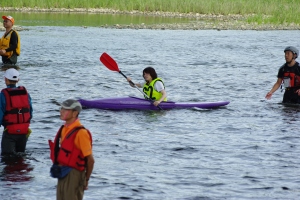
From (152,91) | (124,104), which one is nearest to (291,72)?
(152,91)

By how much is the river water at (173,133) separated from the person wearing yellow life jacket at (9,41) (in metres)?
0.77

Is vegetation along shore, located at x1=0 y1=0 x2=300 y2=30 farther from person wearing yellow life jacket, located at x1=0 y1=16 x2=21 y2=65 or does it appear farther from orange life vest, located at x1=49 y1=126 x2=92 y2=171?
orange life vest, located at x1=49 y1=126 x2=92 y2=171

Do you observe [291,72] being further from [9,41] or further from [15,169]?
[9,41]

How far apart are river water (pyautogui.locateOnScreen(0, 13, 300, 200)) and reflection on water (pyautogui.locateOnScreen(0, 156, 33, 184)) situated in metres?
0.01

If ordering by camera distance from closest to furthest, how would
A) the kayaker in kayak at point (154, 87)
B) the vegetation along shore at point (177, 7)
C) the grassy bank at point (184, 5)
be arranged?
the kayaker in kayak at point (154, 87) → the vegetation along shore at point (177, 7) → the grassy bank at point (184, 5)

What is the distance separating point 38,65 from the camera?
2288 centimetres

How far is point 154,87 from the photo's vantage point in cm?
1398

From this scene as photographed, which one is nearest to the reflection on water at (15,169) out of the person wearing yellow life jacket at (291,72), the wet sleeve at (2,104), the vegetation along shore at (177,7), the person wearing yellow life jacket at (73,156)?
the wet sleeve at (2,104)

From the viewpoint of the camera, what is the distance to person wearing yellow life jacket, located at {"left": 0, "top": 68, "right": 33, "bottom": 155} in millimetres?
8820

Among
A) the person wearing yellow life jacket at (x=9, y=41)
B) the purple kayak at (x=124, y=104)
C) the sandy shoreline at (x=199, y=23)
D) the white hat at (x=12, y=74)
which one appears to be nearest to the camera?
the white hat at (x=12, y=74)

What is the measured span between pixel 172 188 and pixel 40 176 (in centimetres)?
169

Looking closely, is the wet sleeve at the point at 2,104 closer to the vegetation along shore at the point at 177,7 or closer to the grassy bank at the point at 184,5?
the vegetation along shore at the point at 177,7

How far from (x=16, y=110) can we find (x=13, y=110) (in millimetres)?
37

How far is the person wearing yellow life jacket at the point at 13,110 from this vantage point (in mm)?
8820
